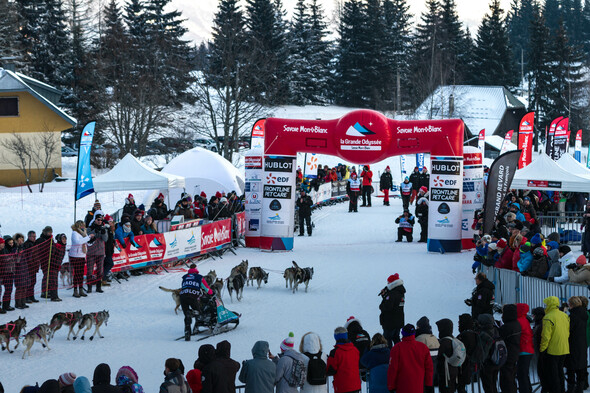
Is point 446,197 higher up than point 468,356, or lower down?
higher up

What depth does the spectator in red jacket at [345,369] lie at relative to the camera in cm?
724

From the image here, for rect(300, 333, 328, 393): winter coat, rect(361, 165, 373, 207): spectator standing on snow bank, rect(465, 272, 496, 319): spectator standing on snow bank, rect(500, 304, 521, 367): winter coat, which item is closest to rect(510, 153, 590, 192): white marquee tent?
rect(361, 165, 373, 207): spectator standing on snow bank

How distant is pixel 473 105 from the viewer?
60625 millimetres

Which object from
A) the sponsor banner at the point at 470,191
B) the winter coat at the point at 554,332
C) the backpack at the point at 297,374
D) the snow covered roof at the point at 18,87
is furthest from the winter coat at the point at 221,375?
the snow covered roof at the point at 18,87

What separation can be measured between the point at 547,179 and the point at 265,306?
11197mm

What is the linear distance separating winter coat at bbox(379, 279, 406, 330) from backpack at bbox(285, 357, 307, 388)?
3.05m

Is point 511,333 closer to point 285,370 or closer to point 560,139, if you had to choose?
point 285,370

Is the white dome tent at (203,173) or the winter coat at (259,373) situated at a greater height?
the white dome tent at (203,173)

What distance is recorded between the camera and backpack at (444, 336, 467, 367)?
24.4 ft

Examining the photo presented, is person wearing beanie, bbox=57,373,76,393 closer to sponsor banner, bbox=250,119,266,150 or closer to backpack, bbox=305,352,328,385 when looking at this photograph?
backpack, bbox=305,352,328,385

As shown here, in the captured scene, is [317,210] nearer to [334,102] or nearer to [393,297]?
[393,297]

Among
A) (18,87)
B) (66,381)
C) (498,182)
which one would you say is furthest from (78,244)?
(18,87)

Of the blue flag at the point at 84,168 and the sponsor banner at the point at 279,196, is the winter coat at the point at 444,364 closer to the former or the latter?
the blue flag at the point at 84,168

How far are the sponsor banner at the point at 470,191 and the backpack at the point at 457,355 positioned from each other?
44.0 ft
